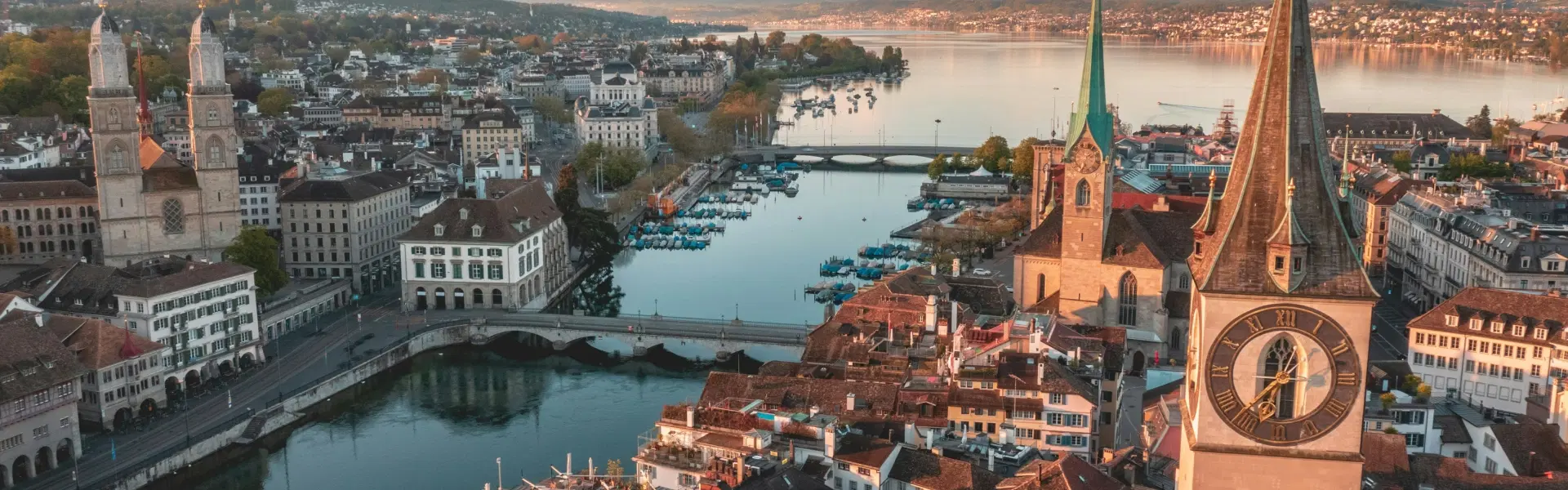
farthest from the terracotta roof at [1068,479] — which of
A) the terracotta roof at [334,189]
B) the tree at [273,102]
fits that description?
the tree at [273,102]

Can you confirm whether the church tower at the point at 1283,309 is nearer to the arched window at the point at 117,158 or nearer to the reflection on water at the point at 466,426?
the reflection on water at the point at 466,426

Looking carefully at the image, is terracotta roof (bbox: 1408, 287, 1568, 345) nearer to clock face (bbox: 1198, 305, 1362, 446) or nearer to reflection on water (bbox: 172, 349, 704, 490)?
reflection on water (bbox: 172, 349, 704, 490)

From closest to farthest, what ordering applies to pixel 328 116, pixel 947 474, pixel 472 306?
pixel 947 474 < pixel 472 306 < pixel 328 116

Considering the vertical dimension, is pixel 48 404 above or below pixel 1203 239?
below

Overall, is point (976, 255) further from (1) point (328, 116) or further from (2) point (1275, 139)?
(1) point (328, 116)

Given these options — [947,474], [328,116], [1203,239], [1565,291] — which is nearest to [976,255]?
[1565,291]

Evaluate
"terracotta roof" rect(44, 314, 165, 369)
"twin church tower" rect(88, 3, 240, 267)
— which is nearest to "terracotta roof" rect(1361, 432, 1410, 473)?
"terracotta roof" rect(44, 314, 165, 369)
